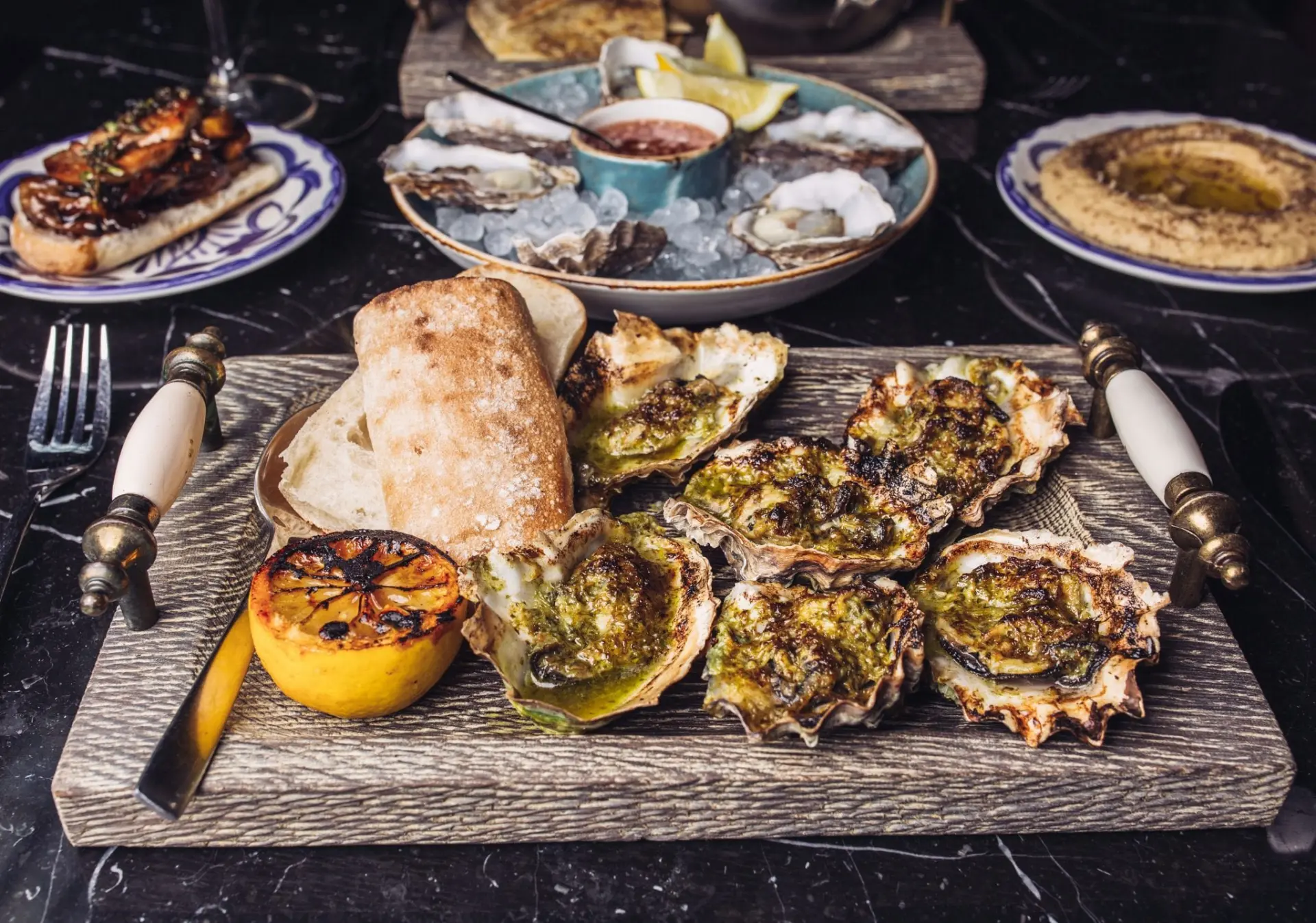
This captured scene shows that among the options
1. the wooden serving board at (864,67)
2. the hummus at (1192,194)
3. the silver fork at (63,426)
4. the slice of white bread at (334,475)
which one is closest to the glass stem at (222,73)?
the wooden serving board at (864,67)

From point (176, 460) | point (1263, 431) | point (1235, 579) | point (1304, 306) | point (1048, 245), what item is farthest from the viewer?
point (1048, 245)

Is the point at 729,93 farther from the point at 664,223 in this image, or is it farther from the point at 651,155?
the point at 664,223

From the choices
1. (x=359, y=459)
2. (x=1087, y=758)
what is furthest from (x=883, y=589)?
(x=359, y=459)

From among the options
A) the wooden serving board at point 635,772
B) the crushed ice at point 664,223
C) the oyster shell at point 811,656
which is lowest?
the wooden serving board at point 635,772

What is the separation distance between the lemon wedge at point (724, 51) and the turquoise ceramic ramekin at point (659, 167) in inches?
23.5

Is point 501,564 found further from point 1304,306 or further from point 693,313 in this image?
point 1304,306

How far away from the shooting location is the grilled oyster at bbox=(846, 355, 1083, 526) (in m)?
1.99

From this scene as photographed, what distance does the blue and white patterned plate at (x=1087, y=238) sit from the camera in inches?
107

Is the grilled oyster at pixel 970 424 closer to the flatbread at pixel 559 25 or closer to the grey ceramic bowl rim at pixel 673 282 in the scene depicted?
the grey ceramic bowl rim at pixel 673 282

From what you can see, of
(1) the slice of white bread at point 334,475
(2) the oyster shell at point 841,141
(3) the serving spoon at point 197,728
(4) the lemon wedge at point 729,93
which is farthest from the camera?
(4) the lemon wedge at point 729,93

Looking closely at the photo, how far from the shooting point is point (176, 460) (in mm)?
1815

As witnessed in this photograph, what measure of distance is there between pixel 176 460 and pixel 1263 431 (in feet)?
6.80

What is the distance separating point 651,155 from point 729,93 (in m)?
0.59

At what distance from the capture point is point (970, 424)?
2.06 metres
